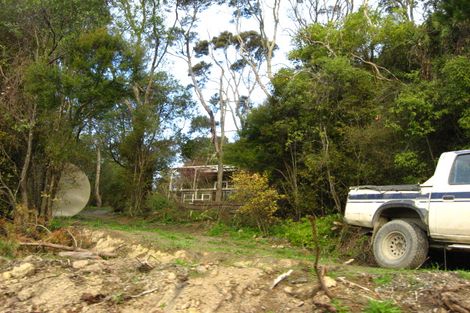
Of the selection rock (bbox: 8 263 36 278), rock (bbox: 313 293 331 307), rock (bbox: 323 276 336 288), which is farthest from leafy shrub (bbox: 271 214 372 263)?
rock (bbox: 8 263 36 278)

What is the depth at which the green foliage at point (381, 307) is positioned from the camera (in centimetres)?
582

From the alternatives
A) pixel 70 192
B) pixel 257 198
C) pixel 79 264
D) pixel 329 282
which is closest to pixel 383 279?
pixel 329 282

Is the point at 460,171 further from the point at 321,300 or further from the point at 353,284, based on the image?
the point at 321,300

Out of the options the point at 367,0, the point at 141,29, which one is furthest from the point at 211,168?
the point at 367,0

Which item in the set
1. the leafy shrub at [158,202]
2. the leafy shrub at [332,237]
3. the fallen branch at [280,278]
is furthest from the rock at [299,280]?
the leafy shrub at [158,202]

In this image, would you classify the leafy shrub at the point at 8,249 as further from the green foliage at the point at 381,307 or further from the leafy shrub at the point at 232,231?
the green foliage at the point at 381,307

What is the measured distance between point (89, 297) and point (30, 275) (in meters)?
1.76

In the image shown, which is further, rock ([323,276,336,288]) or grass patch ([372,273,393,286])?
grass patch ([372,273,393,286])

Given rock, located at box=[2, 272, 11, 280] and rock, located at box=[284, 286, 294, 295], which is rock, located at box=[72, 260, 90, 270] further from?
rock, located at box=[284, 286, 294, 295]

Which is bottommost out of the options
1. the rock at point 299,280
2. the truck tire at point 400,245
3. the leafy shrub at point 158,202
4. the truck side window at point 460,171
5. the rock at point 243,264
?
the rock at point 299,280

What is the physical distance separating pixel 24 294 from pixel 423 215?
662 centimetres

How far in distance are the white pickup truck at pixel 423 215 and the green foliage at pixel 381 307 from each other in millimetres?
3029

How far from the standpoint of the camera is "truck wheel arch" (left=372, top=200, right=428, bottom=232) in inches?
360

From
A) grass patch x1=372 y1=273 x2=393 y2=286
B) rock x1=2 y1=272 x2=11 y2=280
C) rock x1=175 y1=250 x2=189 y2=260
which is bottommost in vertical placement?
rock x1=2 y1=272 x2=11 y2=280
